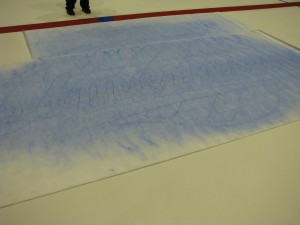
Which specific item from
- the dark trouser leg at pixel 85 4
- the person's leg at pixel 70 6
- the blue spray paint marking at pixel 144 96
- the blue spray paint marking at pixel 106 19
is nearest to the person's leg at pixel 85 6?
the dark trouser leg at pixel 85 4

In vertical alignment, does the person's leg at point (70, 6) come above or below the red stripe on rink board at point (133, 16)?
above

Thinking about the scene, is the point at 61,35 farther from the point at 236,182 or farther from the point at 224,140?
the point at 236,182

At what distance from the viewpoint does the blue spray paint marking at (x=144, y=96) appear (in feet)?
5.39

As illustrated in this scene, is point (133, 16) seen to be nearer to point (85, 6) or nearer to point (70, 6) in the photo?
point (85, 6)

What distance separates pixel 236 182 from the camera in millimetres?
1436

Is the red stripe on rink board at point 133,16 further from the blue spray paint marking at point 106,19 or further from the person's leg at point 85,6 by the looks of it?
the person's leg at point 85,6

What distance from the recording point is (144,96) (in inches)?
77.5

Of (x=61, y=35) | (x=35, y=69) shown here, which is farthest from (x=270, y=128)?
(x=61, y=35)

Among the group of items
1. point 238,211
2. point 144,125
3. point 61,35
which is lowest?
point 238,211

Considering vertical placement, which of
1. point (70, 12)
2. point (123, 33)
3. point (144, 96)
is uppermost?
point (70, 12)

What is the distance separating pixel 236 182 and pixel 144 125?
2.13 ft

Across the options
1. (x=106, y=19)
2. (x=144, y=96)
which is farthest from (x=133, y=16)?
(x=144, y=96)

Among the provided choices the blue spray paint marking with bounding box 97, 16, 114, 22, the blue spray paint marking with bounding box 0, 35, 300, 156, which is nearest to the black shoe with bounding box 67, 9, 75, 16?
the blue spray paint marking with bounding box 97, 16, 114, 22

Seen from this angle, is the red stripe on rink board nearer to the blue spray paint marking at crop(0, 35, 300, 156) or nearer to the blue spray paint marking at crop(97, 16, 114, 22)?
the blue spray paint marking at crop(97, 16, 114, 22)
